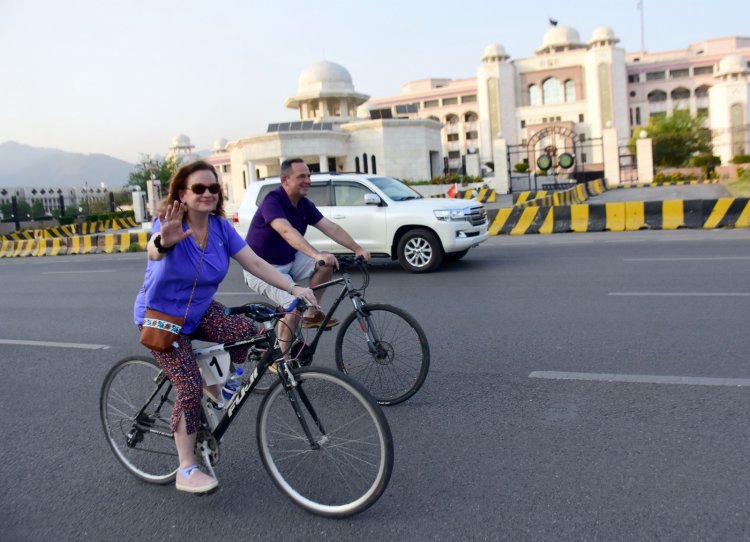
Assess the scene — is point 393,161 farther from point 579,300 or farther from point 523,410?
point 523,410

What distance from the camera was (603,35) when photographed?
8288 centimetres

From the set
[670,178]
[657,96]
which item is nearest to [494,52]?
[657,96]

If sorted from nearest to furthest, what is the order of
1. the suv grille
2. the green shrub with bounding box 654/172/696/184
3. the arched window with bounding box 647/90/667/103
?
the suv grille < the green shrub with bounding box 654/172/696/184 < the arched window with bounding box 647/90/667/103

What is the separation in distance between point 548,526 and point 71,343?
241 inches

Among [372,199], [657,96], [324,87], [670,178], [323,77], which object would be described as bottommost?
[372,199]

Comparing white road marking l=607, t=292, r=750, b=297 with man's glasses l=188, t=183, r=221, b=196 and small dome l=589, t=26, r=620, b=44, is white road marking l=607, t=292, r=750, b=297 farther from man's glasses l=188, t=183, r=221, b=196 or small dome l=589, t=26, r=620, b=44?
small dome l=589, t=26, r=620, b=44

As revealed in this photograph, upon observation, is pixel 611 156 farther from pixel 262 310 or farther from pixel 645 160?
pixel 262 310

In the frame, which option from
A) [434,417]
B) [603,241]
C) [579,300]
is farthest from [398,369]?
[603,241]

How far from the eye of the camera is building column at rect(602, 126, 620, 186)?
4212 cm

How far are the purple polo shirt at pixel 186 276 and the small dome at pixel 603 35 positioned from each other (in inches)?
3458

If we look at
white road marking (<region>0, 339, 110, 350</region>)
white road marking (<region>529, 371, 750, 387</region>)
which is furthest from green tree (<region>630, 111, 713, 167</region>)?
white road marking (<region>529, 371, 750, 387</region>)

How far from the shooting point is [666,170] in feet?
158

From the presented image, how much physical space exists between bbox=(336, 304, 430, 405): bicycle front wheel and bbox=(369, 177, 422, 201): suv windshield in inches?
299

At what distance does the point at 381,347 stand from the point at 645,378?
6.35 feet
